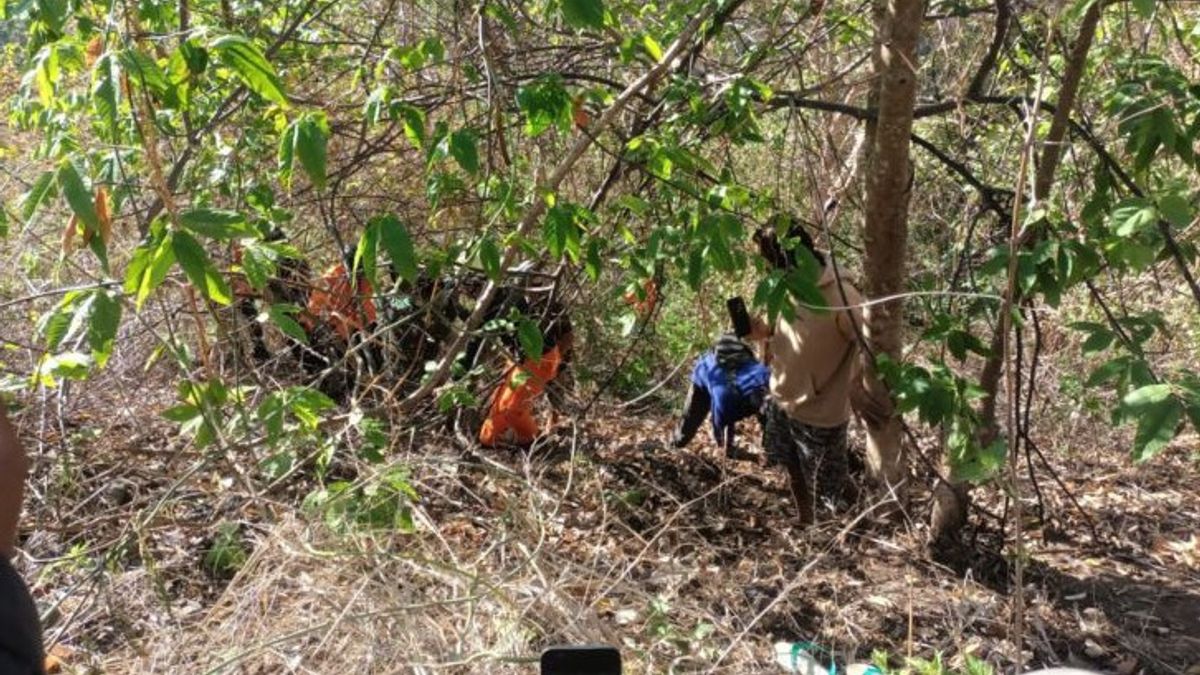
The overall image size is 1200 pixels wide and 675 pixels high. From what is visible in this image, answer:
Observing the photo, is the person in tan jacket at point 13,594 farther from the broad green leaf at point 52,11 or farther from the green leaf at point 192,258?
the broad green leaf at point 52,11

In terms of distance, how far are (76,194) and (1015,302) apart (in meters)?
2.86

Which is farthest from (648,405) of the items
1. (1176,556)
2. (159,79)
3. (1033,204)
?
(159,79)

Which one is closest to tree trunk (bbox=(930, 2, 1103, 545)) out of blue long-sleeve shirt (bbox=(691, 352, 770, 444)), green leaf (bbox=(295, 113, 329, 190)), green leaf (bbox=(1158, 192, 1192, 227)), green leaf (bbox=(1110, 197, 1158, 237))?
green leaf (bbox=(1110, 197, 1158, 237))

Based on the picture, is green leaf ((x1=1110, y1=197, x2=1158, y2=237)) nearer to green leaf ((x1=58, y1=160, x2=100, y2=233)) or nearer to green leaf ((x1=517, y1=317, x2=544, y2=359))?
→ green leaf ((x1=517, y1=317, x2=544, y2=359))

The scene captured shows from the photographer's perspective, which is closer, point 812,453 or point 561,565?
point 561,565

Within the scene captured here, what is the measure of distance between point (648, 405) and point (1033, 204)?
3750mm

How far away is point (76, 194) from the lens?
7.11 ft

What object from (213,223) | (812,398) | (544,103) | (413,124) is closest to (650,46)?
(544,103)

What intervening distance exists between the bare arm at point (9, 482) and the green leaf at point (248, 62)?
115 centimetres

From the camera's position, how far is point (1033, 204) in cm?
282

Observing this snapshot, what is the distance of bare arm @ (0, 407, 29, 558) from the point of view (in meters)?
1.22

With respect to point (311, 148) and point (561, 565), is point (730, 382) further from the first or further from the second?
point (311, 148)

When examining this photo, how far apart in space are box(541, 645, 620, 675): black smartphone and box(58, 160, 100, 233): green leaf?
4.10 ft

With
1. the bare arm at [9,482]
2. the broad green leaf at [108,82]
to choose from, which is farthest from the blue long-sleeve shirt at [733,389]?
the bare arm at [9,482]
